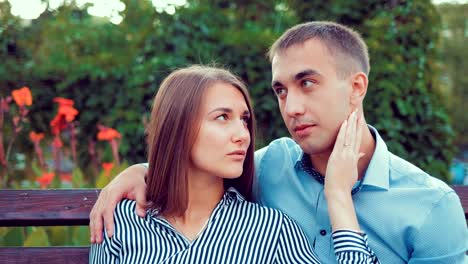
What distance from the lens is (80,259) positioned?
2.54m

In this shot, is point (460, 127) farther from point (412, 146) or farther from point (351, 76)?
point (351, 76)

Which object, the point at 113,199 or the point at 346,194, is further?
the point at 113,199

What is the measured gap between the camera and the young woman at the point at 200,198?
7.50 ft

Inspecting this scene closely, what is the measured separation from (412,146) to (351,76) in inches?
107

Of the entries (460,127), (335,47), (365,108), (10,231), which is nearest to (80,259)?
(10,231)

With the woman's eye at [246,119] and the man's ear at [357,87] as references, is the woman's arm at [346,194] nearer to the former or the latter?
the man's ear at [357,87]

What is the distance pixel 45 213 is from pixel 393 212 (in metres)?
1.33

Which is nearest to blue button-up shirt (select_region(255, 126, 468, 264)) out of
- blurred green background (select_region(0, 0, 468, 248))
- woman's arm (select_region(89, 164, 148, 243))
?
woman's arm (select_region(89, 164, 148, 243))

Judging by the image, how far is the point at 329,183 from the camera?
223 cm

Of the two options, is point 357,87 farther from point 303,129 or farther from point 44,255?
point 44,255

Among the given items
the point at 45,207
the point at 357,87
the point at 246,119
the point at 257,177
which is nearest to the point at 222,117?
the point at 246,119

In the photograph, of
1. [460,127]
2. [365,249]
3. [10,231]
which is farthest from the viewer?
[460,127]

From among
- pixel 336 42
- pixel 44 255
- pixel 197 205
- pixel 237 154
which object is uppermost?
pixel 336 42

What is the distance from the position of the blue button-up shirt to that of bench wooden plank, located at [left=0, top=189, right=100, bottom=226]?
2.45 feet
